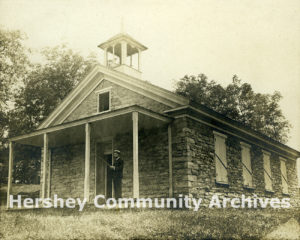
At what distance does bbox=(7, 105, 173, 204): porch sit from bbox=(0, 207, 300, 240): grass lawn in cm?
115

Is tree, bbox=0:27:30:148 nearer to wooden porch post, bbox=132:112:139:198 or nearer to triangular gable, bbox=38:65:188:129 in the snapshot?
triangular gable, bbox=38:65:188:129

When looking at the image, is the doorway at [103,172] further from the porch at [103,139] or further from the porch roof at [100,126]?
the porch roof at [100,126]

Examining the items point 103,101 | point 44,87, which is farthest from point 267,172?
point 44,87

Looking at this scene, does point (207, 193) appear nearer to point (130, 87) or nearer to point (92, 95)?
point (130, 87)

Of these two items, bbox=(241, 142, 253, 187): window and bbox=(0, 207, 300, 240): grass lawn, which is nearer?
bbox=(0, 207, 300, 240): grass lawn

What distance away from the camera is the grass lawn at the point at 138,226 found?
7004mm

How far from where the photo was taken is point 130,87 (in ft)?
41.8

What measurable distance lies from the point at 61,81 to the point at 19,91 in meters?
2.92

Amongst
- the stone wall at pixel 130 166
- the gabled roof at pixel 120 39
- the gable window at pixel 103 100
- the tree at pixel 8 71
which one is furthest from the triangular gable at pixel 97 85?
the tree at pixel 8 71

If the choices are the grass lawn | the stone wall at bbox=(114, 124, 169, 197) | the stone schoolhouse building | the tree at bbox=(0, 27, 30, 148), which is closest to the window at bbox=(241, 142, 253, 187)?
the stone schoolhouse building

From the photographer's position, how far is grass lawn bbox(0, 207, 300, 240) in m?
7.00

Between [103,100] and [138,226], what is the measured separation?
283 inches

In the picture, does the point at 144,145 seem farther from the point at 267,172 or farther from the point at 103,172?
the point at 267,172

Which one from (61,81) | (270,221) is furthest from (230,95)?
(61,81)
